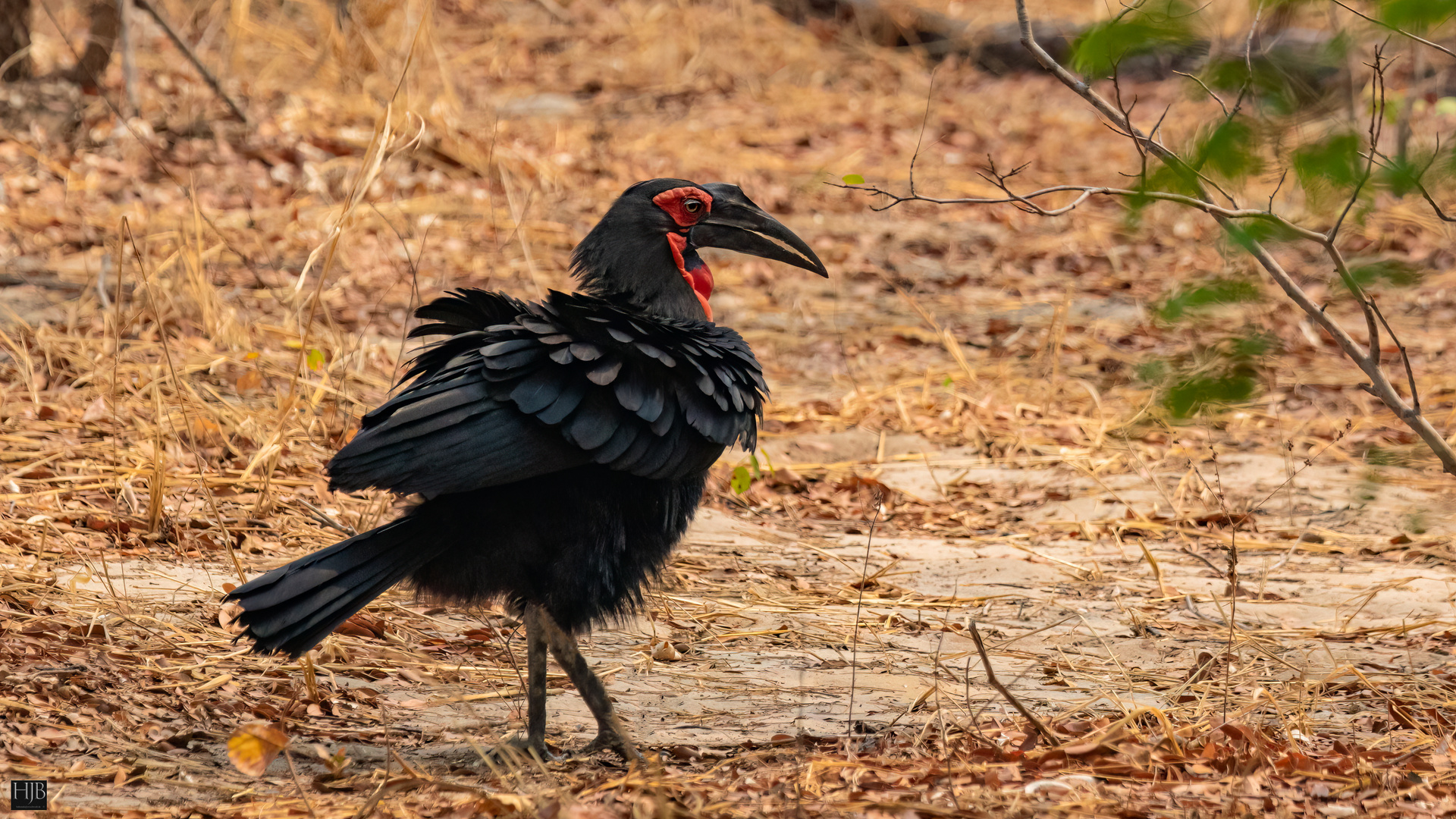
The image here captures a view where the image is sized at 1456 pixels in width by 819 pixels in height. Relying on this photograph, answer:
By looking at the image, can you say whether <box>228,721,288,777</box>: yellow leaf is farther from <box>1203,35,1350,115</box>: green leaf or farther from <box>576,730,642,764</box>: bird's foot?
<box>1203,35,1350,115</box>: green leaf

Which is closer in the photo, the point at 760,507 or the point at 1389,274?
the point at 1389,274

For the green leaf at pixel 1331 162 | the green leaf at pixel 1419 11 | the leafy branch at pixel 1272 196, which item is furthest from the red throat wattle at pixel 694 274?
the green leaf at pixel 1419 11

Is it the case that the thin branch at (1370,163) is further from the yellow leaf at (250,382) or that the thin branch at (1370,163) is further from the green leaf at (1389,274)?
the yellow leaf at (250,382)

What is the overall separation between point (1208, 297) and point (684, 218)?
171 cm

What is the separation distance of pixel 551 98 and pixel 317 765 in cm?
984

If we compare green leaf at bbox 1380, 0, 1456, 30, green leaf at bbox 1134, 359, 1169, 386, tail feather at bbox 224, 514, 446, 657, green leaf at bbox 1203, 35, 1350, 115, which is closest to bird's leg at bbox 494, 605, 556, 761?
tail feather at bbox 224, 514, 446, 657

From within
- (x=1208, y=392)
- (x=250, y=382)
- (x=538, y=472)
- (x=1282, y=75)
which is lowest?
(x=538, y=472)

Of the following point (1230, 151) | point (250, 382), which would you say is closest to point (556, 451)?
point (1230, 151)

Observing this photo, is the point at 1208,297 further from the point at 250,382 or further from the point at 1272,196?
the point at 250,382

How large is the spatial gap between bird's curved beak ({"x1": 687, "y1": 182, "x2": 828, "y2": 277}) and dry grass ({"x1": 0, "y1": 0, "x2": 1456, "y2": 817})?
90 centimetres

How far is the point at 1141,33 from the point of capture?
1988mm

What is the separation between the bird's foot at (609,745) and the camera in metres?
2.80

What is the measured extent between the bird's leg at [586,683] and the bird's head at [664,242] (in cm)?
94

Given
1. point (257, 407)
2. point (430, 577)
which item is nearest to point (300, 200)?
point (257, 407)
